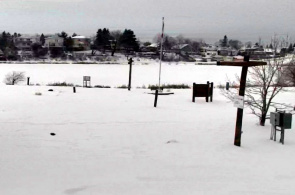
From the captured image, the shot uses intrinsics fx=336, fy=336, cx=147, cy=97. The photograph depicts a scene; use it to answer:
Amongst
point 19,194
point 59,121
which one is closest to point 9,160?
point 19,194

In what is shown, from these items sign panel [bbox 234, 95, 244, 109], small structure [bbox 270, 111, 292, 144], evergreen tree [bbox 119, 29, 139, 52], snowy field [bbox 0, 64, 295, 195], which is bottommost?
snowy field [bbox 0, 64, 295, 195]

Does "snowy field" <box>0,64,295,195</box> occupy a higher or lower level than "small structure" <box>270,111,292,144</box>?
lower

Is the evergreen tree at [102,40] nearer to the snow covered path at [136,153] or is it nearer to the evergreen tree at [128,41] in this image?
the evergreen tree at [128,41]

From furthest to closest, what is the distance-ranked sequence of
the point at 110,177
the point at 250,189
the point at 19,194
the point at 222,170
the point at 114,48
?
the point at 114,48
the point at 222,170
the point at 110,177
the point at 250,189
the point at 19,194

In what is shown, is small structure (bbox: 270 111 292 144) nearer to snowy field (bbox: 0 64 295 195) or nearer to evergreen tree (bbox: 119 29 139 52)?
snowy field (bbox: 0 64 295 195)

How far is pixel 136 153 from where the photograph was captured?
26.7 ft

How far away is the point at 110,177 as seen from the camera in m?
6.41

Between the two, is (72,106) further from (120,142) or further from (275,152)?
(275,152)

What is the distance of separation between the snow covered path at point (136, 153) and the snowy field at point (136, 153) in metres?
0.02

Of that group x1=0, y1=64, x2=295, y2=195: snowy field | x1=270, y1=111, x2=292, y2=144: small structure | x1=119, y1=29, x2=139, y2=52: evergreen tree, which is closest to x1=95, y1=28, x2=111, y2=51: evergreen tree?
x1=119, y1=29, x2=139, y2=52: evergreen tree

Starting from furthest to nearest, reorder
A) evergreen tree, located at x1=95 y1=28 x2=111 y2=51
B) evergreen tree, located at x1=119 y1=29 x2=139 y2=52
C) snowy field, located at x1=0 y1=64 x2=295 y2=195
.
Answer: evergreen tree, located at x1=95 y1=28 x2=111 y2=51
evergreen tree, located at x1=119 y1=29 x2=139 y2=52
snowy field, located at x1=0 y1=64 x2=295 y2=195

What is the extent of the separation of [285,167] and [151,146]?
327cm

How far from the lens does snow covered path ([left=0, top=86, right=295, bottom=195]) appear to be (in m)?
6.03

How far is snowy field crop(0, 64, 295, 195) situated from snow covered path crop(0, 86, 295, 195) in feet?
0.06
